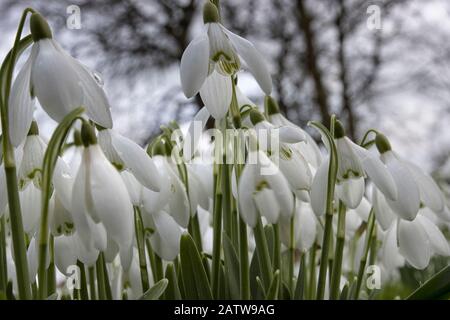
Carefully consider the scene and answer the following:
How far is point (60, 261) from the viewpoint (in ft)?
2.67

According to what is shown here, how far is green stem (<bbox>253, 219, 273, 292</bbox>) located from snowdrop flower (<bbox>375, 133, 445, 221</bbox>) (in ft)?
0.51

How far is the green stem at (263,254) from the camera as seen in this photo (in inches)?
31.1

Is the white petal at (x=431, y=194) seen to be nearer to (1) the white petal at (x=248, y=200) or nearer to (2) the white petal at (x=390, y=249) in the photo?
(2) the white petal at (x=390, y=249)

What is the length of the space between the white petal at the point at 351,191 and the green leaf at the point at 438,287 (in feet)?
0.43

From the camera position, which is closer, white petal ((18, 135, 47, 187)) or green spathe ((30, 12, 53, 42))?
green spathe ((30, 12, 53, 42))

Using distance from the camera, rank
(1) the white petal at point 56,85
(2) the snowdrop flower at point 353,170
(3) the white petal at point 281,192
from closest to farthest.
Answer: (1) the white petal at point 56,85
(3) the white petal at point 281,192
(2) the snowdrop flower at point 353,170

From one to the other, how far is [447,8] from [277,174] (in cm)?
477

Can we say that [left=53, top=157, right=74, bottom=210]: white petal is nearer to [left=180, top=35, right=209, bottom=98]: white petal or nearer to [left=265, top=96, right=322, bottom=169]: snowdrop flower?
[left=180, top=35, right=209, bottom=98]: white petal

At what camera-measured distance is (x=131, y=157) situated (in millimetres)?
693

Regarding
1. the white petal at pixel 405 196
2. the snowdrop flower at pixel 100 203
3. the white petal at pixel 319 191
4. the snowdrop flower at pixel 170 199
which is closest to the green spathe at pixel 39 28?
the snowdrop flower at pixel 100 203

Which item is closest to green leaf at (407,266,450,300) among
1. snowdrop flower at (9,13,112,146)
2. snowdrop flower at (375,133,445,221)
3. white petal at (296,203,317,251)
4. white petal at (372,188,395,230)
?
snowdrop flower at (375,133,445,221)

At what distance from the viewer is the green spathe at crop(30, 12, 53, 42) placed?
2.05 feet

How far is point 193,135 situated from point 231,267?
0.59 feet

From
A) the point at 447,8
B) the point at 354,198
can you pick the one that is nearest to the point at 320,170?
the point at 354,198
